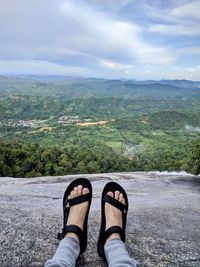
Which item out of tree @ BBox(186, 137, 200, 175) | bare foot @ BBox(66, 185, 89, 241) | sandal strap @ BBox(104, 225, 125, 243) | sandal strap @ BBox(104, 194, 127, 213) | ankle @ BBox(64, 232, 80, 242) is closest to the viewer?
ankle @ BBox(64, 232, 80, 242)

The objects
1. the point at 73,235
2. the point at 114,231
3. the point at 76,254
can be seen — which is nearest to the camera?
Result: the point at 76,254

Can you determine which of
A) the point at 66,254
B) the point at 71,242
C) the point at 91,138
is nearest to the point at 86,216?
the point at 71,242

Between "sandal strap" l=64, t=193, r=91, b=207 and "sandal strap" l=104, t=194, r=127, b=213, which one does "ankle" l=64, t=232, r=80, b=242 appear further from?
"sandal strap" l=104, t=194, r=127, b=213

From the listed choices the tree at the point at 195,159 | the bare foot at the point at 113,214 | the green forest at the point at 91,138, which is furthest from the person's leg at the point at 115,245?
the green forest at the point at 91,138

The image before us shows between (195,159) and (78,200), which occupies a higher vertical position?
(78,200)

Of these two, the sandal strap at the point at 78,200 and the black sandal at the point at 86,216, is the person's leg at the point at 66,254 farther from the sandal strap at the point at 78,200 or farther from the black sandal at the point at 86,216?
the sandal strap at the point at 78,200

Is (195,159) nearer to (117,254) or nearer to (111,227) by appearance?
(111,227)

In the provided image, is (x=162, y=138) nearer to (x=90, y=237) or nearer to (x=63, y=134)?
(x=63, y=134)

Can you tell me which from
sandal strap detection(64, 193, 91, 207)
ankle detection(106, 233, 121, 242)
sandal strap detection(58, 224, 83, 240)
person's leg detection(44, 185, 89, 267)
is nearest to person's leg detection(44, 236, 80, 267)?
person's leg detection(44, 185, 89, 267)
